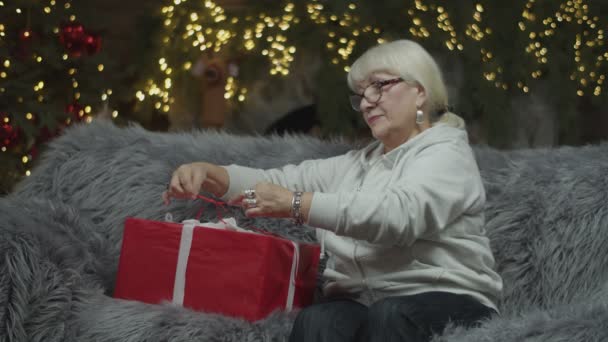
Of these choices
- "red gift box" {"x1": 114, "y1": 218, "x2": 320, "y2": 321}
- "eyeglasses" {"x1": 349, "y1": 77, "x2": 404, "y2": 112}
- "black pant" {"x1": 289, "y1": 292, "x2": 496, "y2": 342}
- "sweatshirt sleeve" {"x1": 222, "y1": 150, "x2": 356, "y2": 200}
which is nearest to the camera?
"black pant" {"x1": 289, "y1": 292, "x2": 496, "y2": 342}

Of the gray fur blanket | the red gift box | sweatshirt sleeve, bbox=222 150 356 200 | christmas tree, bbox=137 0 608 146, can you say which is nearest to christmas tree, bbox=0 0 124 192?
christmas tree, bbox=137 0 608 146

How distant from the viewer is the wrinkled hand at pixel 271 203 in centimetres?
135

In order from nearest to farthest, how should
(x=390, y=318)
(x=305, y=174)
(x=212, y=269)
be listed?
(x=390, y=318) < (x=212, y=269) < (x=305, y=174)

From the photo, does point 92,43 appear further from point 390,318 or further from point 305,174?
point 390,318

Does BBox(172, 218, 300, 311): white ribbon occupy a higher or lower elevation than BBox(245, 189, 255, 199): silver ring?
lower

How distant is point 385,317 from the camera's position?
1290 mm

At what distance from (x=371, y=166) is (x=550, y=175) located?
0.41 metres

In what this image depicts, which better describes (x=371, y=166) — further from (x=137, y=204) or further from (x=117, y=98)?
(x=117, y=98)

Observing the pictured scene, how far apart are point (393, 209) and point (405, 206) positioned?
3 cm

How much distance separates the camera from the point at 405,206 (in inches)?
52.7

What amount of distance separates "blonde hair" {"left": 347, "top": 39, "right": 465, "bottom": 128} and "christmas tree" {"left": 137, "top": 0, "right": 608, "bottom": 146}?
4.05 feet

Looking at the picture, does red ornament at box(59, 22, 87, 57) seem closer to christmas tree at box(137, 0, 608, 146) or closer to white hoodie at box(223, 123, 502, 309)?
christmas tree at box(137, 0, 608, 146)

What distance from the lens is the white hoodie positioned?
1337 millimetres

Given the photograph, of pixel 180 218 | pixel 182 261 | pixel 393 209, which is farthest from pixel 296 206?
pixel 180 218
